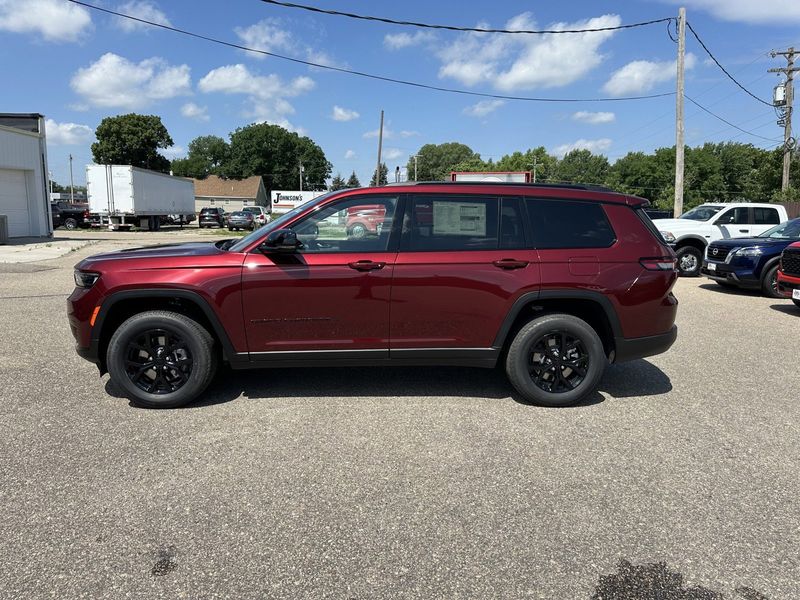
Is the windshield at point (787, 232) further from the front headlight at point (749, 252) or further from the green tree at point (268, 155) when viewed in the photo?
the green tree at point (268, 155)

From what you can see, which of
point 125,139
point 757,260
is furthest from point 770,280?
point 125,139

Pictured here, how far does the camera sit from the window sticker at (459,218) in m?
4.49

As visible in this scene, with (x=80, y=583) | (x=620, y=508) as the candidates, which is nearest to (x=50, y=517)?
(x=80, y=583)

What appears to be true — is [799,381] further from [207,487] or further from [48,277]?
[48,277]

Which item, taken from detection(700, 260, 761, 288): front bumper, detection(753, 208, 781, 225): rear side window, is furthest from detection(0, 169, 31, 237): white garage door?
detection(753, 208, 781, 225): rear side window

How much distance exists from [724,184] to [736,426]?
310ft

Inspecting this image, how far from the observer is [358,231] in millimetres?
4492

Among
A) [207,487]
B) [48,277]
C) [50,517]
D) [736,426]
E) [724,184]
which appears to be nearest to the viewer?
[50,517]

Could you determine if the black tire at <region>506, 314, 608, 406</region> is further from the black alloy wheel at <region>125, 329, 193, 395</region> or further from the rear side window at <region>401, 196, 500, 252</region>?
the black alloy wheel at <region>125, 329, 193, 395</region>

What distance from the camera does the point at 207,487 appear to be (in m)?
3.27

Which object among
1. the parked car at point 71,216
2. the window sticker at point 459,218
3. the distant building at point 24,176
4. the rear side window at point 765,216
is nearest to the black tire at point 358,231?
the window sticker at point 459,218

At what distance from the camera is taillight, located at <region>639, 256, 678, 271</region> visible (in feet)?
15.0

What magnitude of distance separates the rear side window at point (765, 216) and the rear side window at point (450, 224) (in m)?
13.0

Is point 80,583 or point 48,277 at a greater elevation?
point 48,277
